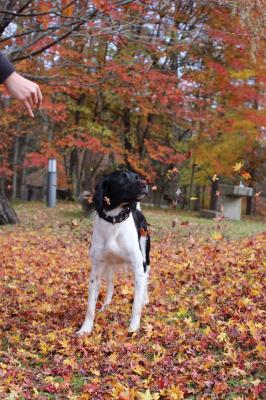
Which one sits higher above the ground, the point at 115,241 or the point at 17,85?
the point at 17,85

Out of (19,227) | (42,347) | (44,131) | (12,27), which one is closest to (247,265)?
(42,347)

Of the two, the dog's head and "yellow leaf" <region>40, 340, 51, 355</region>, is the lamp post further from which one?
"yellow leaf" <region>40, 340, 51, 355</region>

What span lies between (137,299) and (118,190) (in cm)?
95

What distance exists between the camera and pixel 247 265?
6.04 meters

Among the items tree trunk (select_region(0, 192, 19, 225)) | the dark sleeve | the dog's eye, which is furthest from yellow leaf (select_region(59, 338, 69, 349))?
tree trunk (select_region(0, 192, 19, 225))

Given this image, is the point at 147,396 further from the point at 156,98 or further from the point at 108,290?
the point at 156,98

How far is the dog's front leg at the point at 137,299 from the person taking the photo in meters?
4.23

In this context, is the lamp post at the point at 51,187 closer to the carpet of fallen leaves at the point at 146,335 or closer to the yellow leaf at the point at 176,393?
the carpet of fallen leaves at the point at 146,335

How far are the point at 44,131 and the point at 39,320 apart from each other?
1813cm

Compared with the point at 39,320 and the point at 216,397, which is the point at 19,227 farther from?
the point at 216,397

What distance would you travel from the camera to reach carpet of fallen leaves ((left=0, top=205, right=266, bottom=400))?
309 centimetres

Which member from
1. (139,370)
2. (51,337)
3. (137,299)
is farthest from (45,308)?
(139,370)

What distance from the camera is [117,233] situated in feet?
14.1

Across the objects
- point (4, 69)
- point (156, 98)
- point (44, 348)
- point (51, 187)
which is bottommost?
point (44, 348)
